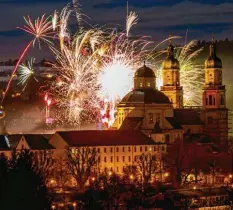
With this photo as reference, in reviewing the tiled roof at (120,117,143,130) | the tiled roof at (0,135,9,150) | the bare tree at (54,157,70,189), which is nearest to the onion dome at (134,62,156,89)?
the tiled roof at (120,117,143,130)

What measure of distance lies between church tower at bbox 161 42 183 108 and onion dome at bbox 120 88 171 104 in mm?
5541

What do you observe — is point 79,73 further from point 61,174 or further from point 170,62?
point 170,62

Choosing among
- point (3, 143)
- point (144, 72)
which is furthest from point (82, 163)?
point (144, 72)

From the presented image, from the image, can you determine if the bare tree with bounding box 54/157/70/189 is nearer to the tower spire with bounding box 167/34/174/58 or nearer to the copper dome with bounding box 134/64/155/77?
the copper dome with bounding box 134/64/155/77

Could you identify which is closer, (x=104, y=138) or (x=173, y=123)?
(x=104, y=138)

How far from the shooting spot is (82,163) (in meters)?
105

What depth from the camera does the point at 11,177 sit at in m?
78.1

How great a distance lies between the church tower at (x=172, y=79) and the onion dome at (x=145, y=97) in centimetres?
554

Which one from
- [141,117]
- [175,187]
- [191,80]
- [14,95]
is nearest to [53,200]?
[175,187]

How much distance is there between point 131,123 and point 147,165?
972 cm

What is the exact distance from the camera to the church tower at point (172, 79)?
12225 cm

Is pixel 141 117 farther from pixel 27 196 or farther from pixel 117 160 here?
pixel 27 196

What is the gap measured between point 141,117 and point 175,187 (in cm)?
1701

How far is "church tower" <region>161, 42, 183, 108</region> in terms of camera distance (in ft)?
401
